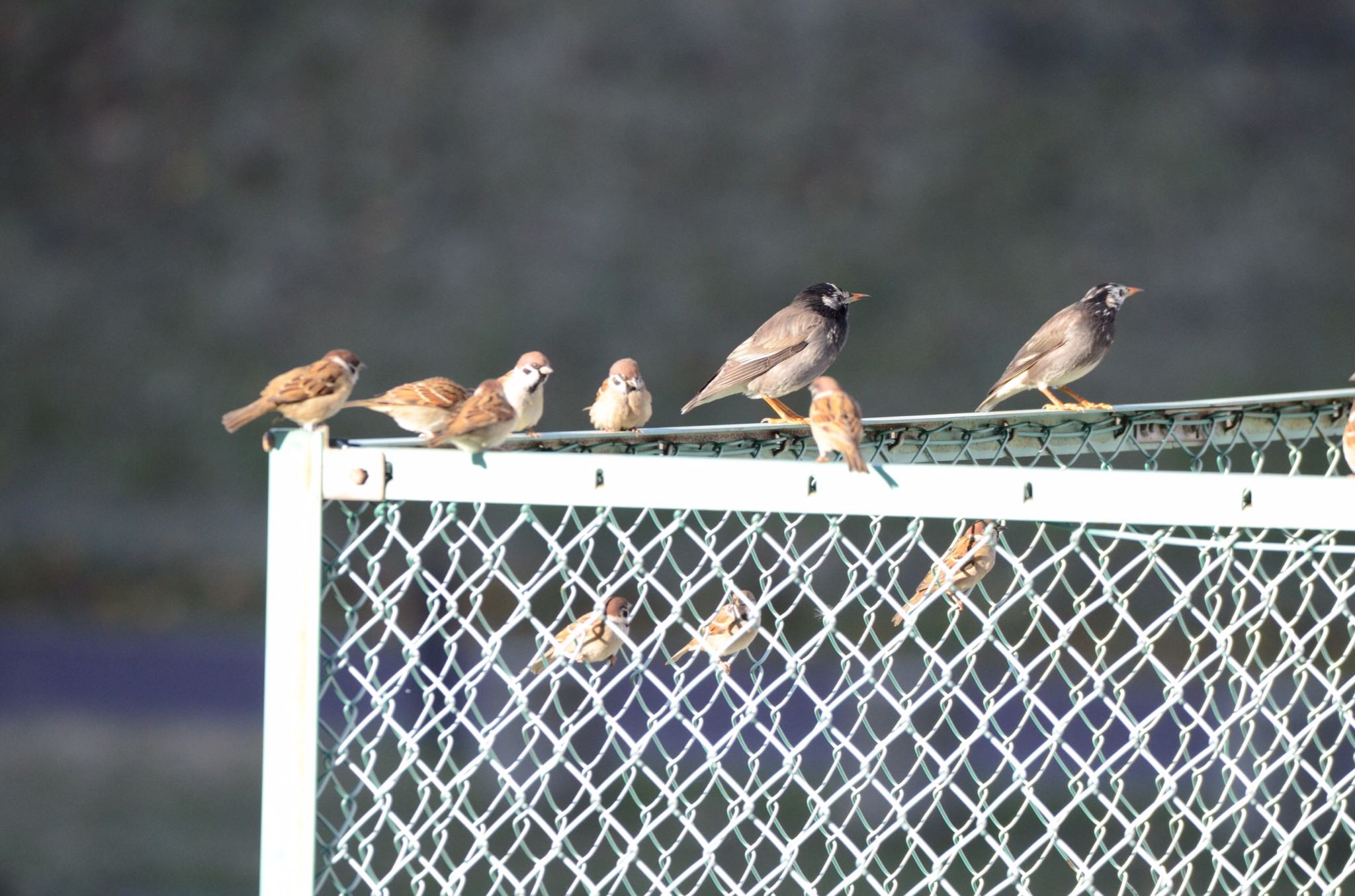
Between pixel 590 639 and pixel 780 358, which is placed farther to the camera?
pixel 780 358

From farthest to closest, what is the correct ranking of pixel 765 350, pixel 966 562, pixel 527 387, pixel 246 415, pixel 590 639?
pixel 765 350, pixel 527 387, pixel 246 415, pixel 966 562, pixel 590 639

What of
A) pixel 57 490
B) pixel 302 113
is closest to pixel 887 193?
pixel 302 113

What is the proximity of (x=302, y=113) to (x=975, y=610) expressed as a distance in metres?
7.80

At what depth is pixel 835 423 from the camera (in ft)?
5.83

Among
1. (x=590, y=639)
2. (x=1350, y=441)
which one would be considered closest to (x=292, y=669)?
(x=590, y=639)

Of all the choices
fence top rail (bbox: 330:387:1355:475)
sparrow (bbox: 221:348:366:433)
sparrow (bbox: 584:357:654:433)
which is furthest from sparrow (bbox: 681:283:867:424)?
sparrow (bbox: 221:348:366:433)

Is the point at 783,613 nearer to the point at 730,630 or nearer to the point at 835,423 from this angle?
the point at 730,630

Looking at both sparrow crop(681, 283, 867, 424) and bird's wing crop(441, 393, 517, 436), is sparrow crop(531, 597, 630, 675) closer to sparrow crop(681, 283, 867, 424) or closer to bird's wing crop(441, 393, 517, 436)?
bird's wing crop(441, 393, 517, 436)

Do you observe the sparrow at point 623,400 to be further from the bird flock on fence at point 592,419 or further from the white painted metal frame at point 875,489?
the white painted metal frame at point 875,489

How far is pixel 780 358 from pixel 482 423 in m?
2.33

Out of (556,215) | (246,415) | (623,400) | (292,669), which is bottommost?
(292,669)

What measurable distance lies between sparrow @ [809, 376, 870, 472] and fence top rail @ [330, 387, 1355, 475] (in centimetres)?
12

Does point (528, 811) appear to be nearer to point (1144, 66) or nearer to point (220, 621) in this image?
point (220, 621)

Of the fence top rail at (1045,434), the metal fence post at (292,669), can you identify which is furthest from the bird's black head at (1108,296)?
the metal fence post at (292,669)
